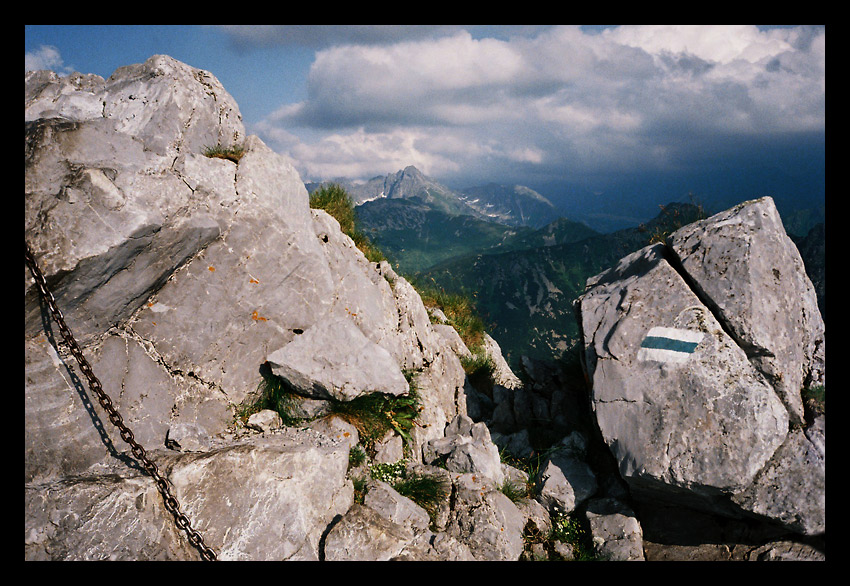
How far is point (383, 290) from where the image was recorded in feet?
34.0

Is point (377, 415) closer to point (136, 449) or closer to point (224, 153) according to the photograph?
point (136, 449)

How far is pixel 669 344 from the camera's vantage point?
749cm

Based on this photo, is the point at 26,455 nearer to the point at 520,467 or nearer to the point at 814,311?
the point at 520,467

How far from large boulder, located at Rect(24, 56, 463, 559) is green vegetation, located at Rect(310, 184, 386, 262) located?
2.90 metres

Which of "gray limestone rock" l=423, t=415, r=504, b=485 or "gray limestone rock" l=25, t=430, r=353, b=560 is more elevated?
"gray limestone rock" l=25, t=430, r=353, b=560

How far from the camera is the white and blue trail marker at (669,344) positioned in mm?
7348

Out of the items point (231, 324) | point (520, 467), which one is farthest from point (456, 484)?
point (231, 324)

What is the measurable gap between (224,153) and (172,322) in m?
3.14

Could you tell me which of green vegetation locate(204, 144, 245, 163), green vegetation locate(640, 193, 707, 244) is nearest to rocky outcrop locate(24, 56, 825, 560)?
green vegetation locate(204, 144, 245, 163)

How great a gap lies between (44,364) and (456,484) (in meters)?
6.41

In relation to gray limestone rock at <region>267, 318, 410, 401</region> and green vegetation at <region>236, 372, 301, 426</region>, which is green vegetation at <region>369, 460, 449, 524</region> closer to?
gray limestone rock at <region>267, 318, 410, 401</region>

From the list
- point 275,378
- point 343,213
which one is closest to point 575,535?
point 275,378

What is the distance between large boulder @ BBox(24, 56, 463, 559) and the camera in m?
5.74

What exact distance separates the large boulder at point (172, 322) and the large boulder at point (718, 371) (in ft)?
13.4
